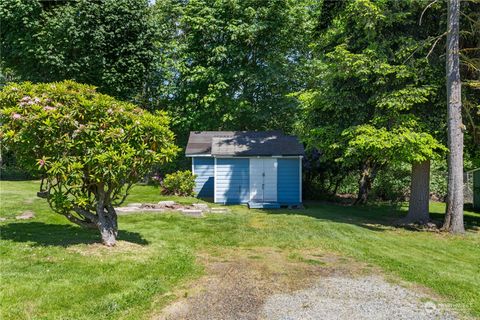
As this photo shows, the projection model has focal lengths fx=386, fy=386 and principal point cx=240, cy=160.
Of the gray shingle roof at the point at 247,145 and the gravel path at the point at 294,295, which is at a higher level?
the gray shingle roof at the point at 247,145

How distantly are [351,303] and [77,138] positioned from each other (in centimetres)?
589

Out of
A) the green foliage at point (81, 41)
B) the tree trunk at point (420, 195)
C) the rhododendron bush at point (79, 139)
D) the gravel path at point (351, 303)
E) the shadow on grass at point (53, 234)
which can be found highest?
the green foliage at point (81, 41)

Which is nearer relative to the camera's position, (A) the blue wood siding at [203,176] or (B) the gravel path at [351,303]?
(B) the gravel path at [351,303]

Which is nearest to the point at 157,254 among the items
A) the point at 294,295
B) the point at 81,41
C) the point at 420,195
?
the point at 294,295

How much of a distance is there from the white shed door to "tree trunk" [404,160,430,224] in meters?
6.64

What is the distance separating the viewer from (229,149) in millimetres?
20203

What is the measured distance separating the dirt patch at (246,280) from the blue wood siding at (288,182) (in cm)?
975

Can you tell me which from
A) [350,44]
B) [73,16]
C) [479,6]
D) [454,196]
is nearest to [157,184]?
[73,16]

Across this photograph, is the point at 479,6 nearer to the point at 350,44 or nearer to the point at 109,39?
the point at 350,44

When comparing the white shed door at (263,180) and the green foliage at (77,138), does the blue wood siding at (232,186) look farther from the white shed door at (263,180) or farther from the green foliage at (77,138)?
the green foliage at (77,138)

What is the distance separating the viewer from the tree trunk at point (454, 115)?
12.7 meters

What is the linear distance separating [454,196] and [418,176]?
1.91 m

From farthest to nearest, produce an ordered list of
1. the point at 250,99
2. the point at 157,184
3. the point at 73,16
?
1. the point at 250,99
2. the point at 157,184
3. the point at 73,16

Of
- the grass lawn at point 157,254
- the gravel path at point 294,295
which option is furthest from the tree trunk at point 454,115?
the gravel path at point 294,295
